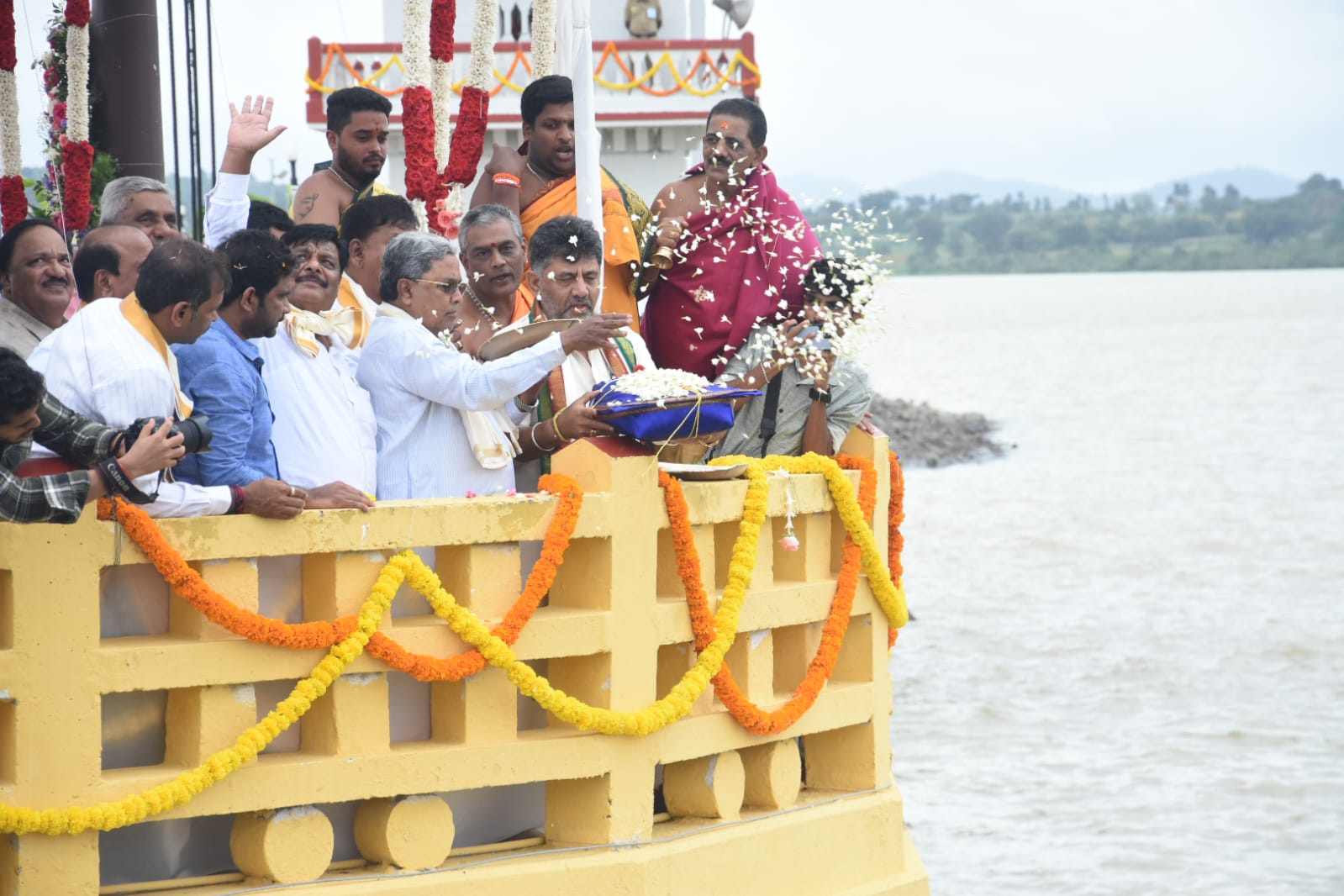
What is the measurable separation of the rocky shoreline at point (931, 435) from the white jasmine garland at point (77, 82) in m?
34.5

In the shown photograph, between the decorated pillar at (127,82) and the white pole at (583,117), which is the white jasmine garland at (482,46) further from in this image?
the decorated pillar at (127,82)

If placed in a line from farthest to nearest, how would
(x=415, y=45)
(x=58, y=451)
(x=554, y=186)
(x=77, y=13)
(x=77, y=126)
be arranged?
(x=77, y=126)
(x=77, y=13)
(x=415, y=45)
(x=554, y=186)
(x=58, y=451)

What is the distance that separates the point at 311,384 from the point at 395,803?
1.26 metres

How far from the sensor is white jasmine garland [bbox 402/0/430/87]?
290 inches

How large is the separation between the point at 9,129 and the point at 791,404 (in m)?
3.45

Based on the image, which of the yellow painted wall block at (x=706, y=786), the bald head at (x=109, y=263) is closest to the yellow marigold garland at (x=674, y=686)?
the yellow painted wall block at (x=706, y=786)

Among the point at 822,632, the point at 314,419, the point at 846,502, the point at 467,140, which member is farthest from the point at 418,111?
A: the point at 822,632

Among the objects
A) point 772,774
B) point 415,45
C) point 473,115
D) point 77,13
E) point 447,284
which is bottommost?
point 772,774

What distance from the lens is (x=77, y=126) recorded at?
7711 millimetres

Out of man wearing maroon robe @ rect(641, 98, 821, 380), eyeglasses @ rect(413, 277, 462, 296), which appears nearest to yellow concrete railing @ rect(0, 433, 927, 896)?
eyeglasses @ rect(413, 277, 462, 296)

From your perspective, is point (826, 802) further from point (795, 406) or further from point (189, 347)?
point (189, 347)

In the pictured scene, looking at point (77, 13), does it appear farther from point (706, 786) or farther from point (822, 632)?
point (706, 786)

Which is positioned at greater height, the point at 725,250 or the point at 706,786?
the point at 725,250

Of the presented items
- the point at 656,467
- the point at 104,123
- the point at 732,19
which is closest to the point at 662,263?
the point at 656,467
